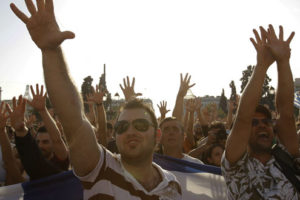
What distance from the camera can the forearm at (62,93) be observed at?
5.61ft

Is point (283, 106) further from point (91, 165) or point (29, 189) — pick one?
point (29, 189)

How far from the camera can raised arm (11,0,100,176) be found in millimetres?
1717

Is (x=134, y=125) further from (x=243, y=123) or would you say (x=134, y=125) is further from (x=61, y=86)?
(x=243, y=123)

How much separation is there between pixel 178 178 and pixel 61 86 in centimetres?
224

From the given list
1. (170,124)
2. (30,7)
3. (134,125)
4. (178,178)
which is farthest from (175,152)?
(30,7)

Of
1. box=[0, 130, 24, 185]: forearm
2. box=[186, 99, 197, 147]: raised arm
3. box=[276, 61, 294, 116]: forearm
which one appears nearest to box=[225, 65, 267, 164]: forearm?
box=[276, 61, 294, 116]: forearm

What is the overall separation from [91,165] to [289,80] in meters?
1.94

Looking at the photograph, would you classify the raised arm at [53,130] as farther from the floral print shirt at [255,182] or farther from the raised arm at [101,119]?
the floral print shirt at [255,182]

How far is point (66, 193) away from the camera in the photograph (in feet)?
10.3

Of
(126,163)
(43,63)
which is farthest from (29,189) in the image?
(43,63)

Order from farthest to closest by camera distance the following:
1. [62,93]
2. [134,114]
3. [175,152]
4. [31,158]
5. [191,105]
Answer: [191,105] < [175,152] < [31,158] < [134,114] < [62,93]

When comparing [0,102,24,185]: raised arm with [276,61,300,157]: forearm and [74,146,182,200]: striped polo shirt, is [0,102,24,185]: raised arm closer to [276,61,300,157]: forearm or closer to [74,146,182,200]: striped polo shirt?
[74,146,182,200]: striped polo shirt

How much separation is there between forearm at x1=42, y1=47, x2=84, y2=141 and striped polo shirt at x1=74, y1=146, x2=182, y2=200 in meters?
0.28

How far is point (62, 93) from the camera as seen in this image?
5.65 ft
